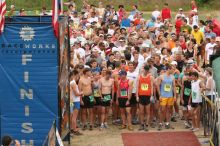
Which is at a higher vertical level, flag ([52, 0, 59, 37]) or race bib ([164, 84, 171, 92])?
flag ([52, 0, 59, 37])

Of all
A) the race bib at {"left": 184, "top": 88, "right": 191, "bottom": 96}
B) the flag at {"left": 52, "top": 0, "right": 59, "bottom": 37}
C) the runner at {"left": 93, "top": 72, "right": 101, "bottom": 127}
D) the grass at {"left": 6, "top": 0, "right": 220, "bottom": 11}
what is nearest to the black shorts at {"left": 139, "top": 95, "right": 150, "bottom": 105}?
the race bib at {"left": 184, "top": 88, "right": 191, "bottom": 96}

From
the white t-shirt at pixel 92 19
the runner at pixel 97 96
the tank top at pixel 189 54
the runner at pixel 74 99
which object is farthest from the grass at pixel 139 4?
the runner at pixel 74 99

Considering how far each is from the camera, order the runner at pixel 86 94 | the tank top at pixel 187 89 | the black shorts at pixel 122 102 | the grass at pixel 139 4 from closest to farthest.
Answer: the runner at pixel 86 94 → the tank top at pixel 187 89 → the black shorts at pixel 122 102 → the grass at pixel 139 4

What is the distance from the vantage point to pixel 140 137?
17438mm

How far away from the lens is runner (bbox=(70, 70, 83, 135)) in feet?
56.6

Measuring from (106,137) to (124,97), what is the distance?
1.33m

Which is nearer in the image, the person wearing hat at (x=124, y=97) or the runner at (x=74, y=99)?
the runner at (x=74, y=99)

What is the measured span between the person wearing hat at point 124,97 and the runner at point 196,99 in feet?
5.90

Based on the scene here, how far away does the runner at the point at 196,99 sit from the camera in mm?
17453

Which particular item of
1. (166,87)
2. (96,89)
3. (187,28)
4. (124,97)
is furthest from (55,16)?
(187,28)

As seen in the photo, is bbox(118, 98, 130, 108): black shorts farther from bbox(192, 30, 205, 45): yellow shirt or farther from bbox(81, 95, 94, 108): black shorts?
bbox(192, 30, 205, 45): yellow shirt

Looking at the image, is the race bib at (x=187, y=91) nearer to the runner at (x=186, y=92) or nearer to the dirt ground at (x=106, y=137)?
the runner at (x=186, y=92)

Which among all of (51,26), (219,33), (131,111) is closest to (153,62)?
(131,111)

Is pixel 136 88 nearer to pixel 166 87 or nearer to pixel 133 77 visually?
pixel 133 77
